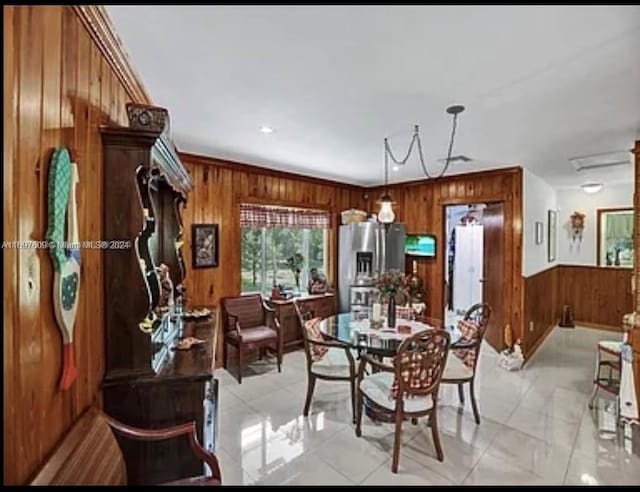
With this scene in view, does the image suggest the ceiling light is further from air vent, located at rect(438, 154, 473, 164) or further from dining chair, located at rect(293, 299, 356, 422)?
dining chair, located at rect(293, 299, 356, 422)

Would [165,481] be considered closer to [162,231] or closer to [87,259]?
[87,259]

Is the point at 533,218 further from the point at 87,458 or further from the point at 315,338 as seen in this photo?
the point at 87,458

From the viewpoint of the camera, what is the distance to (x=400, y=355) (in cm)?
252

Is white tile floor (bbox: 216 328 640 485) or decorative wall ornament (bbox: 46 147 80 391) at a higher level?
decorative wall ornament (bbox: 46 147 80 391)

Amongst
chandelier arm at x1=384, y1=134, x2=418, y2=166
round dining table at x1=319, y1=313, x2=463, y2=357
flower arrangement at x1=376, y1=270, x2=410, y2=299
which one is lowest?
round dining table at x1=319, y1=313, x2=463, y2=357

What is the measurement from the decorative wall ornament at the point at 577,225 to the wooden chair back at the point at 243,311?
5898 mm

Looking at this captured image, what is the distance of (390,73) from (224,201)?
9.60 feet

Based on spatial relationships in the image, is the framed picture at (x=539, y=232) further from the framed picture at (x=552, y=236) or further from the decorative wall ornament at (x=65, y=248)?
the decorative wall ornament at (x=65, y=248)

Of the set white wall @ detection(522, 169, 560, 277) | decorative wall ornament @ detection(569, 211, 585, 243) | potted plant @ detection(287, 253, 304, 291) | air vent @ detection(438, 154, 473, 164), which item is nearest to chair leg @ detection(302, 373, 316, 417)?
potted plant @ detection(287, 253, 304, 291)

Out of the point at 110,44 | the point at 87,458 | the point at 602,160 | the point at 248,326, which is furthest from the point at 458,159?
the point at 87,458

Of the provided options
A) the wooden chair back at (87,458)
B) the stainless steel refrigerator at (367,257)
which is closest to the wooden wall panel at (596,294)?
the stainless steel refrigerator at (367,257)

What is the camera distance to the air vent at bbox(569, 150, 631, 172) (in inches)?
158

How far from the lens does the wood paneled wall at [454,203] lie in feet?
15.7

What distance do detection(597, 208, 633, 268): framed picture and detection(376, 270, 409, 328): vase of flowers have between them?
207 inches
